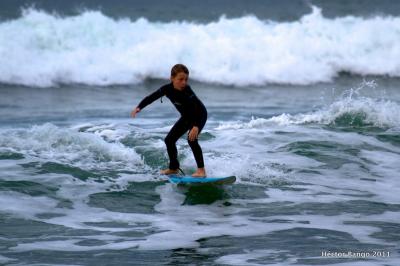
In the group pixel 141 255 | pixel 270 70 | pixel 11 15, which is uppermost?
pixel 11 15

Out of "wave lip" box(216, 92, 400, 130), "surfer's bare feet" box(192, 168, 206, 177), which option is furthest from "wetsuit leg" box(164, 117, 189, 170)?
"wave lip" box(216, 92, 400, 130)

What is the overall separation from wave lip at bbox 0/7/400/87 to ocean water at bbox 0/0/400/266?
6cm

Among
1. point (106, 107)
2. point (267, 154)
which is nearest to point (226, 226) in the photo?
point (267, 154)

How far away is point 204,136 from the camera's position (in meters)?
13.1

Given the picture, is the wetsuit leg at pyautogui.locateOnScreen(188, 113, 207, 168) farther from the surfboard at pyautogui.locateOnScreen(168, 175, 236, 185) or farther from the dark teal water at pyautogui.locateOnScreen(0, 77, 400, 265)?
the dark teal water at pyautogui.locateOnScreen(0, 77, 400, 265)

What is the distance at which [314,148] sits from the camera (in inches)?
474

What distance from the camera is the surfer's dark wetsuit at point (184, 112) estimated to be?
31.7ft

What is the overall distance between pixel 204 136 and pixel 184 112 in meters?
3.14

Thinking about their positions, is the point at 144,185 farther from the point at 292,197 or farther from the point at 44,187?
the point at 292,197

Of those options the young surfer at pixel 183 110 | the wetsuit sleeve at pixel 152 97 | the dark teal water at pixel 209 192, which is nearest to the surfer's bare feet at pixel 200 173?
the young surfer at pixel 183 110

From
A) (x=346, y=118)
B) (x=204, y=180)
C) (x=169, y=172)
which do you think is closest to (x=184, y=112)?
(x=169, y=172)

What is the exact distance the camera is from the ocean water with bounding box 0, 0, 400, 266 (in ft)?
24.5

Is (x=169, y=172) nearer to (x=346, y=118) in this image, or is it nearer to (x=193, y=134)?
(x=193, y=134)

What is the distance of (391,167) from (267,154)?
5.78 ft
